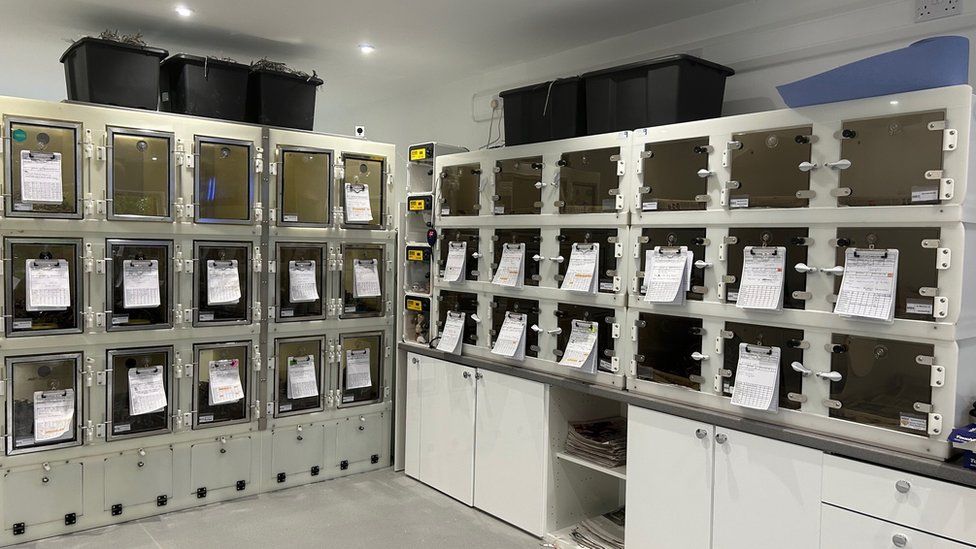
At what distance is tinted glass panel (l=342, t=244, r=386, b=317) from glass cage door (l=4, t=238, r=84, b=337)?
149cm

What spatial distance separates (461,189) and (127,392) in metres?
2.19

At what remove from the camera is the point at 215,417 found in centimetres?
394

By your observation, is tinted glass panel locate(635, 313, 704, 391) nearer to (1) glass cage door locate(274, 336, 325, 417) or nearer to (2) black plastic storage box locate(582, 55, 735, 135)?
(2) black plastic storage box locate(582, 55, 735, 135)

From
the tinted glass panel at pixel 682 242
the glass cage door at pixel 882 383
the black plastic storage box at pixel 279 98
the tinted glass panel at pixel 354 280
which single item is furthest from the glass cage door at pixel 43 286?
the glass cage door at pixel 882 383

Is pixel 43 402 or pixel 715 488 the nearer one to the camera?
pixel 715 488

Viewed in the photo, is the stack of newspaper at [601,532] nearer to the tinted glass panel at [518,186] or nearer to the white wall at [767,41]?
the tinted glass panel at [518,186]

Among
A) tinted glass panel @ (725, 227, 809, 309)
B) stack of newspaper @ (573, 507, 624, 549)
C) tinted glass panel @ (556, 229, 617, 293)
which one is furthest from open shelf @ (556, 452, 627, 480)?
tinted glass panel @ (725, 227, 809, 309)

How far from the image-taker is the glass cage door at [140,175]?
3.52 metres

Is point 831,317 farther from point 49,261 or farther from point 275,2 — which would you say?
point 49,261

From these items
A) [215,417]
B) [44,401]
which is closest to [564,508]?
[215,417]

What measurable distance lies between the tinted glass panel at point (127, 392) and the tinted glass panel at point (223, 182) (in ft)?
2.70

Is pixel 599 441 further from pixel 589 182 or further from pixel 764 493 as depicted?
pixel 589 182

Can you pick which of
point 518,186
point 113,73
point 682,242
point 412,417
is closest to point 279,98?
point 113,73

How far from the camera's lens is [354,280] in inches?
174
